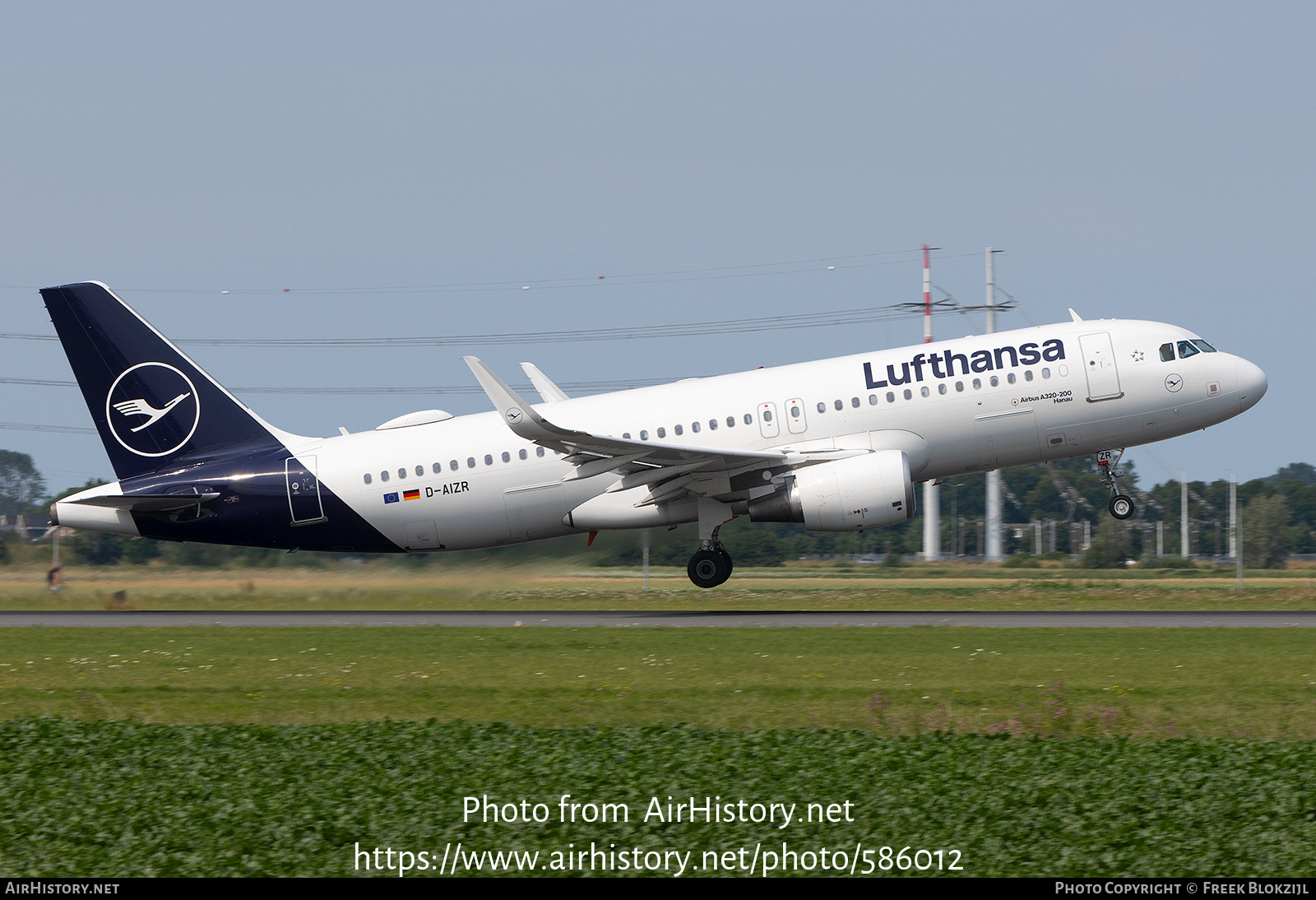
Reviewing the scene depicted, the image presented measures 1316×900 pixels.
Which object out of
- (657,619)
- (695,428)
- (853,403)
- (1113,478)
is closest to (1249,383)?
(1113,478)

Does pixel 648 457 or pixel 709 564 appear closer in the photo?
pixel 648 457

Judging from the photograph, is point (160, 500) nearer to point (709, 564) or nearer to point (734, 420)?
point (709, 564)

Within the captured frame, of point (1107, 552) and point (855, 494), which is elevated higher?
point (855, 494)

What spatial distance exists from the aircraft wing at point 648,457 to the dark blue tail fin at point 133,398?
7782 millimetres

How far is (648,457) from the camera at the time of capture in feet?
91.7

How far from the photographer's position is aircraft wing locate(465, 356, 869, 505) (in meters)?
26.2

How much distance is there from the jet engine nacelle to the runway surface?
2.04m

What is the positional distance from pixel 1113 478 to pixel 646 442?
35.4ft

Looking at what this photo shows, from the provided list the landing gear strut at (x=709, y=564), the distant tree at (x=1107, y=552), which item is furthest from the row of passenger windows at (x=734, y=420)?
the distant tree at (x=1107, y=552)

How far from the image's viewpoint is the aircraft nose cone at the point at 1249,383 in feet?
95.9

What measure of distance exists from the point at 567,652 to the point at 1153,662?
877 cm

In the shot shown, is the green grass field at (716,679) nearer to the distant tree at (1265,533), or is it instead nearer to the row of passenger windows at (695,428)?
the row of passenger windows at (695,428)
